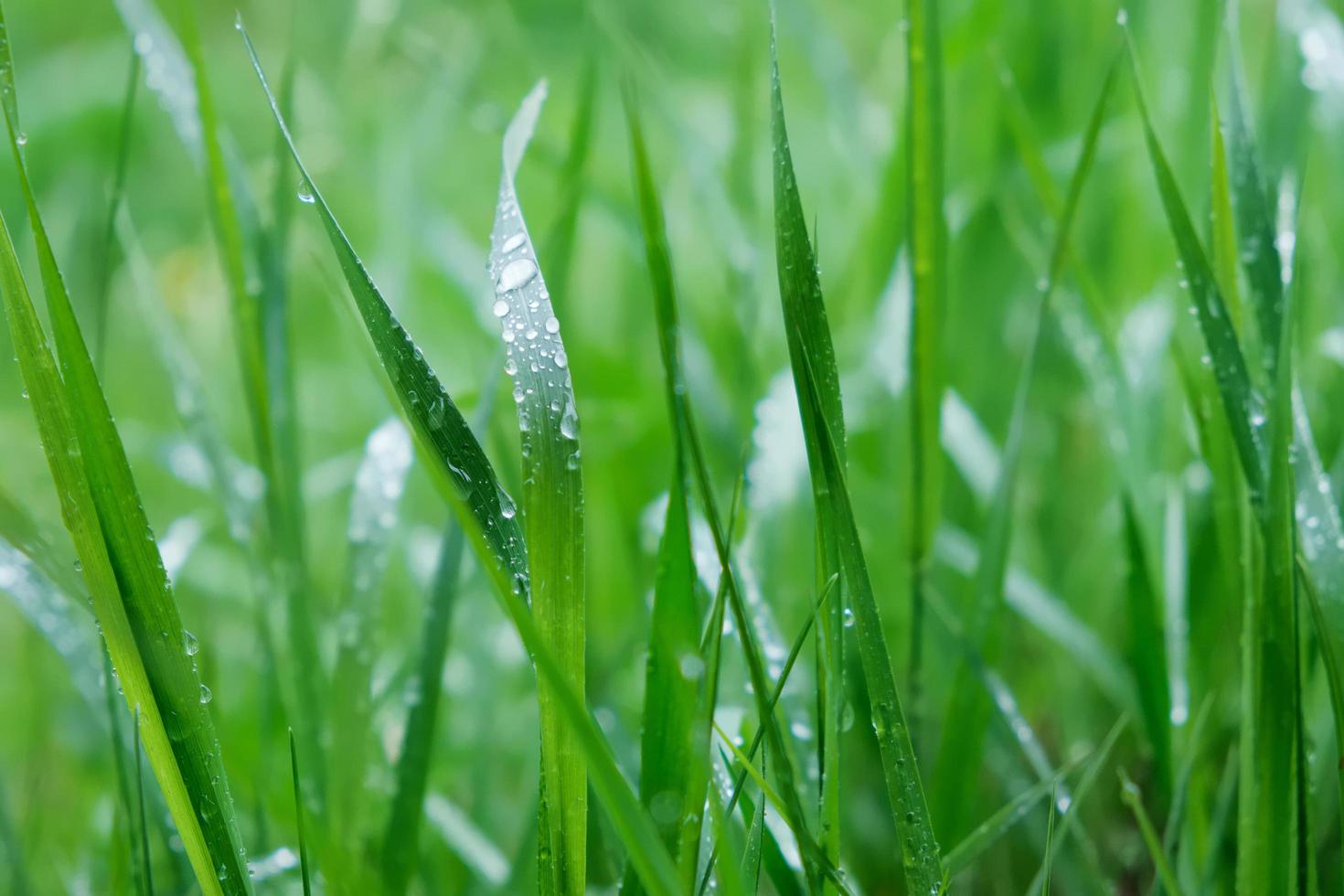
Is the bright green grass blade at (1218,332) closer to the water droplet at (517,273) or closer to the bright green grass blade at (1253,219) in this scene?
the bright green grass blade at (1253,219)

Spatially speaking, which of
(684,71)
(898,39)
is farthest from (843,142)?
(684,71)

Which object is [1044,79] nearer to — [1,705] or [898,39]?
[898,39]

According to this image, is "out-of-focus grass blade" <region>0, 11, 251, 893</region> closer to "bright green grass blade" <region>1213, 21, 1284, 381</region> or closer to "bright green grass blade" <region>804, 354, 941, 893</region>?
"bright green grass blade" <region>804, 354, 941, 893</region>

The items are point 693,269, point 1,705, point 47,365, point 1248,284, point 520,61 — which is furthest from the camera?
point 693,269

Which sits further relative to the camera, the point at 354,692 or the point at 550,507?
the point at 354,692

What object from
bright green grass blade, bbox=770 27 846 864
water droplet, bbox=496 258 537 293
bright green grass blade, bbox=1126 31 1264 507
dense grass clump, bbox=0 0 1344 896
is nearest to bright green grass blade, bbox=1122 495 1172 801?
dense grass clump, bbox=0 0 1344 896

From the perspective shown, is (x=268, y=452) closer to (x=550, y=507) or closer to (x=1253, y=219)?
(x=550, y=507)

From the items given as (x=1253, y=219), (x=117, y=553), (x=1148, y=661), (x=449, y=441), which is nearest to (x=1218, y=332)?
(x=1253, y=219)
